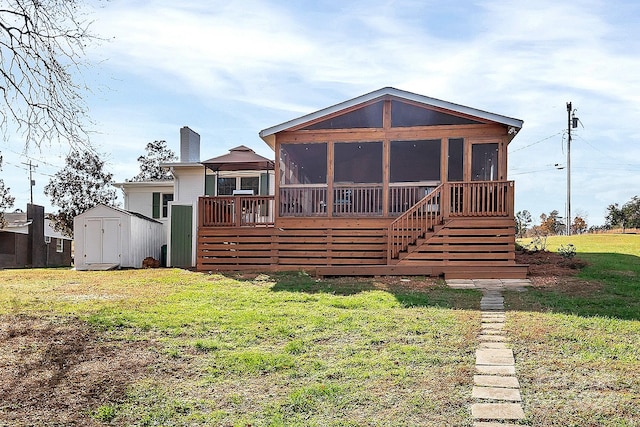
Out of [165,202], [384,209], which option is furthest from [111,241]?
[384,209]

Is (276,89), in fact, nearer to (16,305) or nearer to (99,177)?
(16,305)

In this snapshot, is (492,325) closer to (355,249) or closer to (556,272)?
(556,272)

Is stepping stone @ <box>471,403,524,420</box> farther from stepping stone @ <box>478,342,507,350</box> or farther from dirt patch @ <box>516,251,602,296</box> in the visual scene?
dirt patch @ <box>516,251,602,296</box>

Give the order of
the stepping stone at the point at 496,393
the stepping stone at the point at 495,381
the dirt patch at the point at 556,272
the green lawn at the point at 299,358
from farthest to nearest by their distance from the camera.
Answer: the dirt patch at the point at 556,272 < the stepping stone at the point at 495,381 < the stepping stone at the point at 496,393 < the green lawn at the point at 299,358

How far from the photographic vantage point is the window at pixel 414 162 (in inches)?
599

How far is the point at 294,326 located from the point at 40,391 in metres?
2.95

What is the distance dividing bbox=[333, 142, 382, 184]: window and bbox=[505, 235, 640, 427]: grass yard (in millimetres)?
7459

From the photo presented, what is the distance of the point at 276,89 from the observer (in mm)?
12125

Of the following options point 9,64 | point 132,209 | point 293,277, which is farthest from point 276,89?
point 132,209

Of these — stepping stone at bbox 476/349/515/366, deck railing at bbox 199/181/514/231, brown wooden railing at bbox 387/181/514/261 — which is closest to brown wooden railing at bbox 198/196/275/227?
deck railing at bbox 199/181/514/231

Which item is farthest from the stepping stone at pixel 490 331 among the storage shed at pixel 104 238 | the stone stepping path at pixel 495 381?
the storage shed at pixel 104 238

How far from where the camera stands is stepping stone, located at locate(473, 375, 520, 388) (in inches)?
180

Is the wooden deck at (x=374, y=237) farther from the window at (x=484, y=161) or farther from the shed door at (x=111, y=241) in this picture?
the shed door at (x=111, y=241)

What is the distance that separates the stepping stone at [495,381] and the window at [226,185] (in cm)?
1456
